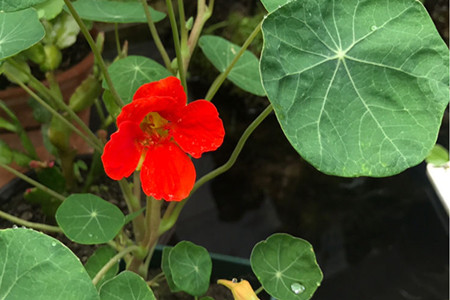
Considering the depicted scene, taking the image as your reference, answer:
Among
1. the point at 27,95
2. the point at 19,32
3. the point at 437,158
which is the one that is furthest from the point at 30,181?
the point at 437,158

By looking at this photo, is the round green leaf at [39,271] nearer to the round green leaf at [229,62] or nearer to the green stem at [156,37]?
the green stem at [156,37]

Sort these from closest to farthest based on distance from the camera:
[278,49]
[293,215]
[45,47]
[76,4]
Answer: [278,49]
[76,4]
[45,47]
[293,215]

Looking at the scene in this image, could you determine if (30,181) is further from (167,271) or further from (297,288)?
(297,288)

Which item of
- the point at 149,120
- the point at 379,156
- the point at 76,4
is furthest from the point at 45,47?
the point at 379,156

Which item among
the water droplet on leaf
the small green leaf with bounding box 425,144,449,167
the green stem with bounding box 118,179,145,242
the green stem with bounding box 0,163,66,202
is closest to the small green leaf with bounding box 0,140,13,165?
the green stem with bounding box 0,163,66,202

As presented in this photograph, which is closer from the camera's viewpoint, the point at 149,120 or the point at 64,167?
the point at 149,120

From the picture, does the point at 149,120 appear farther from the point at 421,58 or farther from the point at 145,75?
the point at 421,58

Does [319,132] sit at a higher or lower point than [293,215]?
higher
